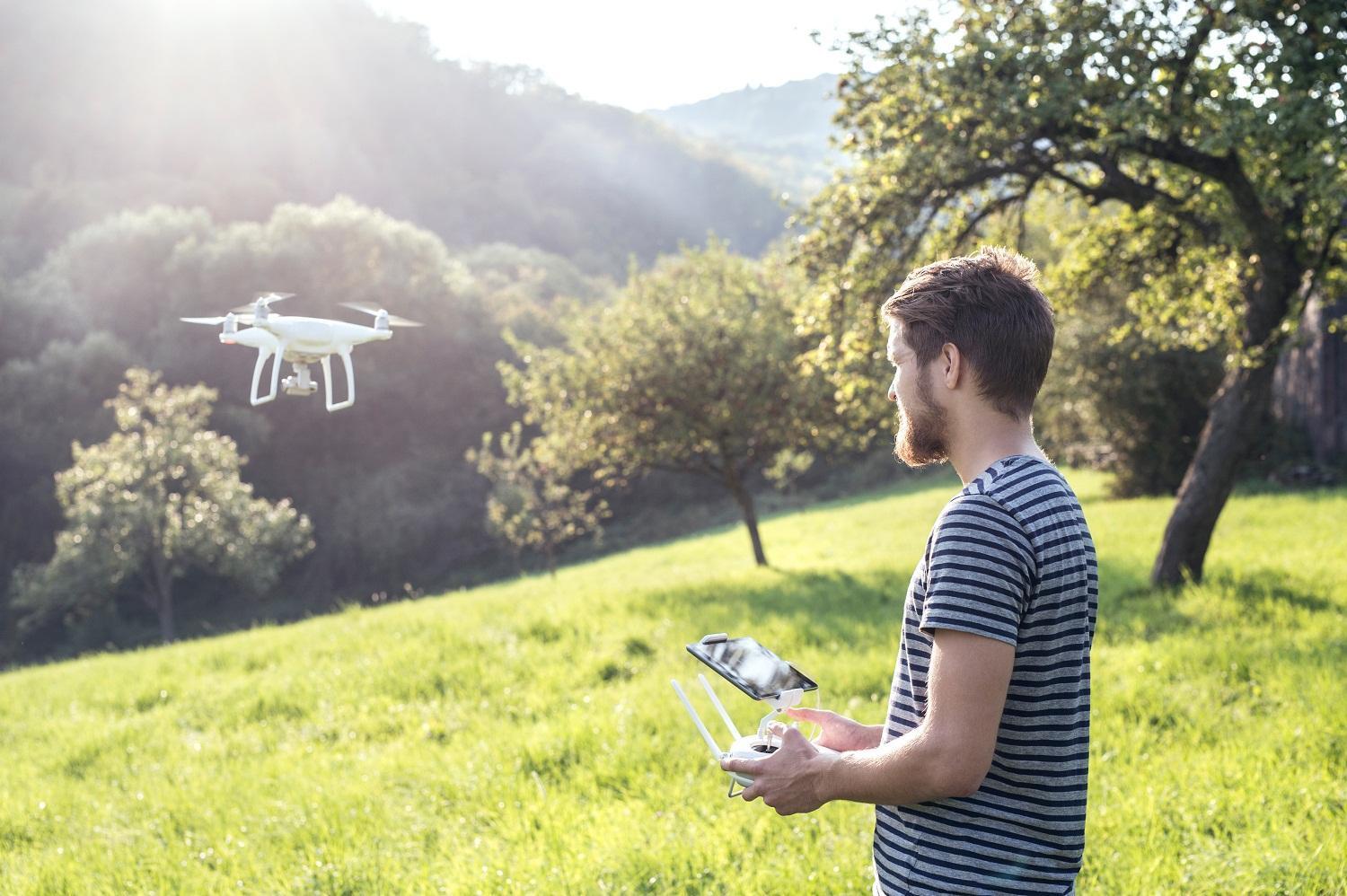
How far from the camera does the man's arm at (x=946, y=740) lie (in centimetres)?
194

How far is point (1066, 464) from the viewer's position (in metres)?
28.4

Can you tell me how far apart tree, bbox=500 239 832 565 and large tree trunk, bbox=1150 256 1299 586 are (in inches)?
330

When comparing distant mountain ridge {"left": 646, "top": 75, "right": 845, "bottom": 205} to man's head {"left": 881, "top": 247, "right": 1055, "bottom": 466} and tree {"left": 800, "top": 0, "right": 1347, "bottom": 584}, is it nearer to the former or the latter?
tree {"left": 800, "top": 0, "right": 1347, "bottom": 584}

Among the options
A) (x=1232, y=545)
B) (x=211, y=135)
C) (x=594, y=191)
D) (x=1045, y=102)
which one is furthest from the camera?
(x=594, y=191)

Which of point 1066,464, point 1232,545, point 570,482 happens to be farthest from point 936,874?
point 570,482

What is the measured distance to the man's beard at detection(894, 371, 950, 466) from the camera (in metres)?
2.21

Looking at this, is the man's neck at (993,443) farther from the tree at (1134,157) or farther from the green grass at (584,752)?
the tree at (1134,157)

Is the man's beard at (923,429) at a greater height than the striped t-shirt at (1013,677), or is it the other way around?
the man's beard at (923,429)

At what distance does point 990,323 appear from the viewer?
6.84ft

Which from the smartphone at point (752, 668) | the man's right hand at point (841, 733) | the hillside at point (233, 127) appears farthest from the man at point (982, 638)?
the hillside at point (233, 127)

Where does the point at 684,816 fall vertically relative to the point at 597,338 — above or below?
below

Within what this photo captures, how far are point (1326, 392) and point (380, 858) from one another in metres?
20.9

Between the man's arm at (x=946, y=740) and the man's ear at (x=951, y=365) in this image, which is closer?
the man's arm at (x=946, y=740)

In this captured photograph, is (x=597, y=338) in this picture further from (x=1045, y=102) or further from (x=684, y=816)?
(x=684, y=816)
